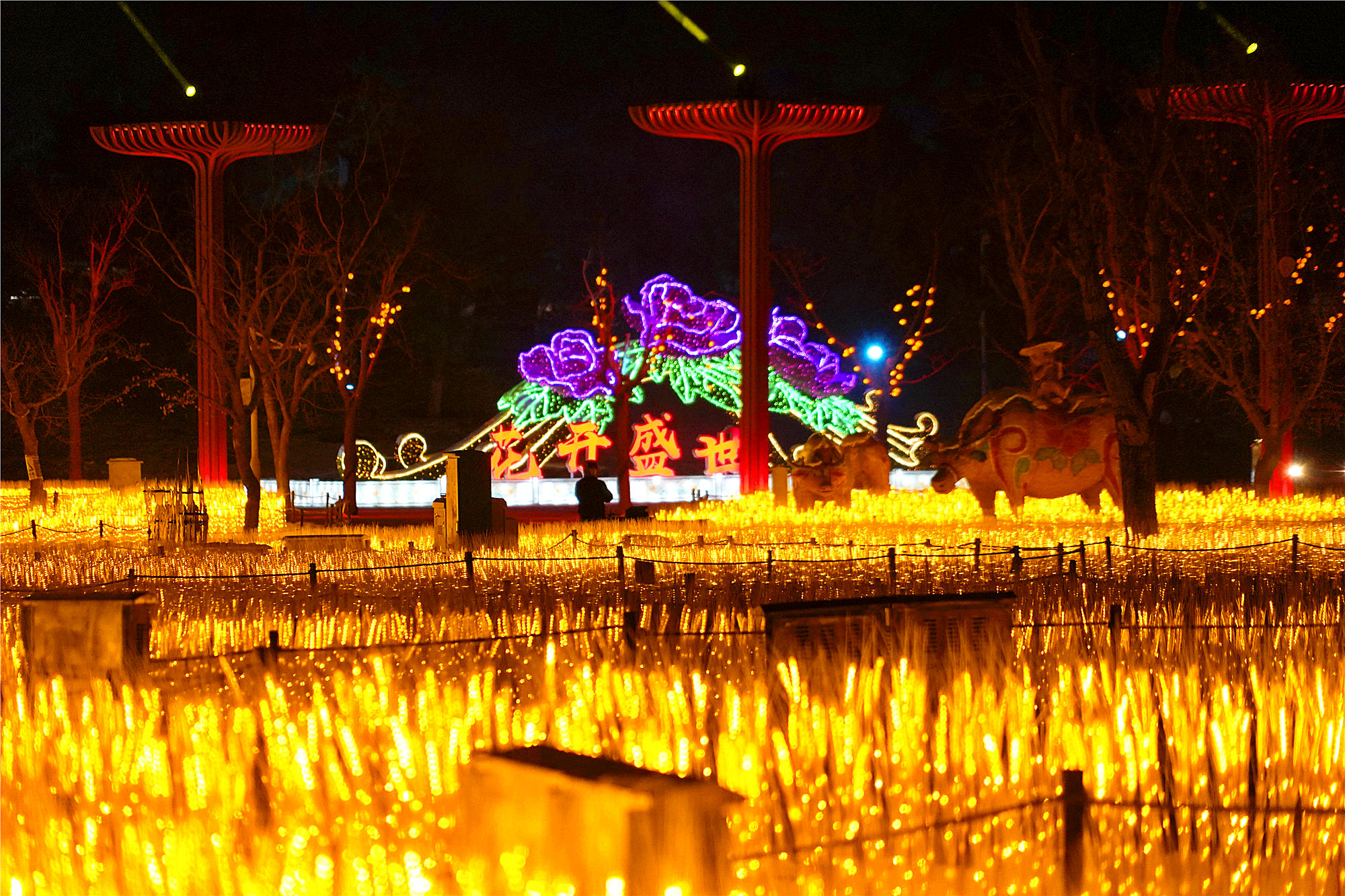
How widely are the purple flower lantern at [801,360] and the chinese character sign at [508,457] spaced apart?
500cm

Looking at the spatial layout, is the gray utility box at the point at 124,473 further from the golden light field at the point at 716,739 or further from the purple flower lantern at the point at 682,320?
the golden light field at the point at 716,739

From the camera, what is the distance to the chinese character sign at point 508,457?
1030 inches

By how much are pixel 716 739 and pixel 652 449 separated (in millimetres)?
20822

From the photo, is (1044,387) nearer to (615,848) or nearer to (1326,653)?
(1326,653)

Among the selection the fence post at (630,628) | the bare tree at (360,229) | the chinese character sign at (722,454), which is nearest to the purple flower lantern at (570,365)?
the chinese character sign at (722,454)

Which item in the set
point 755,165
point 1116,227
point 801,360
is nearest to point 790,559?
point 1116,227

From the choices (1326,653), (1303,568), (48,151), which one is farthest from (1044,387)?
(48,151)

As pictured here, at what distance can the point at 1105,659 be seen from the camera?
268 inches

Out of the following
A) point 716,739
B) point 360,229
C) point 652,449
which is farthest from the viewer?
point 360,229

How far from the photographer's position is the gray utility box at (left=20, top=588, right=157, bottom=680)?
7418mm

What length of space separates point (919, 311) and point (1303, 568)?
26686 millimetres

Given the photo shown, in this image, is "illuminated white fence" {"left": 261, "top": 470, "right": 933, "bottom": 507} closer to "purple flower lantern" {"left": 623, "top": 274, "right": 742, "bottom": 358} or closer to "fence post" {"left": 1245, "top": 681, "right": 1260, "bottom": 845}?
"purple flower lantern" {"left": 623, "top": 274, "right": 742, "bottom": 358}

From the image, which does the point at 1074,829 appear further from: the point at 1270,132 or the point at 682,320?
the point at 682,320

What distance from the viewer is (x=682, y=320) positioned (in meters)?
25.6
